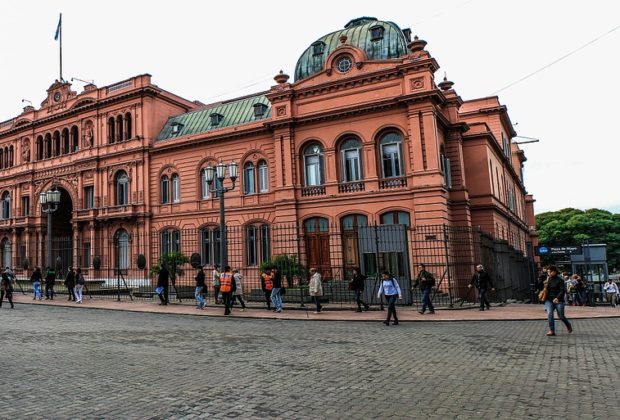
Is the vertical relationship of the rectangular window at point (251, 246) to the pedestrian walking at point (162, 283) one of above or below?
above

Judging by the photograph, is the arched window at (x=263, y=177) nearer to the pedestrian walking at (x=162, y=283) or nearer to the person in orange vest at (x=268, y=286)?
the pedestrian walking at (x=162, y=283)

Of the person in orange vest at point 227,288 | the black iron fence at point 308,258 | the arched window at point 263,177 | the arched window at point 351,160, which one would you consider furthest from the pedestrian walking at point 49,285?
the arched window at point 351,160

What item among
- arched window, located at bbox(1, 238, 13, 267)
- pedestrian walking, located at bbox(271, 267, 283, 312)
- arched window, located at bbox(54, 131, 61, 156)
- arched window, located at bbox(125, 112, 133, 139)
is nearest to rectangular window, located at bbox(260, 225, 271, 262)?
pedestrian walking, located at bbox(271, 267, 283, 312)

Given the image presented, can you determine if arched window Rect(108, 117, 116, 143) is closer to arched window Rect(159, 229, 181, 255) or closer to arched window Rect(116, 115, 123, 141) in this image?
arched window Rect(116, 115, 123, 141)

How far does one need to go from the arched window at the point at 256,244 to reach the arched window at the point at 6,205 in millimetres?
25445

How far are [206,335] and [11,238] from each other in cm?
3642

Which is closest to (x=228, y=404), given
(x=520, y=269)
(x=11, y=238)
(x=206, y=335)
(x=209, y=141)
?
(x=206, y=335)

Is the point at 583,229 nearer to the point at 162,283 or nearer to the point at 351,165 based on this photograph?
the point at 351,165

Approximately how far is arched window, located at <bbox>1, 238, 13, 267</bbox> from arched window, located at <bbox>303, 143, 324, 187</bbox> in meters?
28.3

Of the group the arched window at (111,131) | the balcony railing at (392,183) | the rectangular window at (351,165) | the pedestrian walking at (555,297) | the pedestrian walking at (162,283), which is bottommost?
the pedestrian walking at (555,297)

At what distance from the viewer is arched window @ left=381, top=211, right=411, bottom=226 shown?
24.8 meters

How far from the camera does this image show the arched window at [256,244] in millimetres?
28969

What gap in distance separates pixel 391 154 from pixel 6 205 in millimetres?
35857

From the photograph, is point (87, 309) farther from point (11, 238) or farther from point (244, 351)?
point (11, 238)
